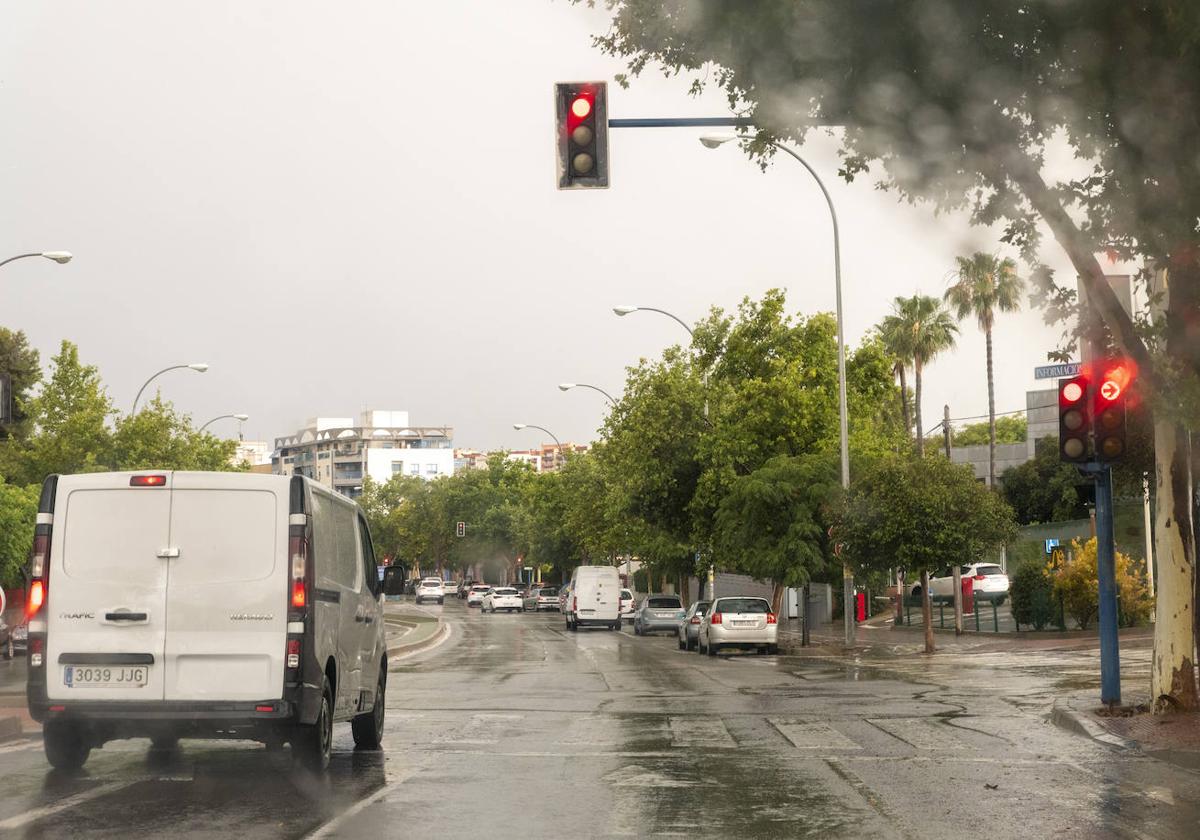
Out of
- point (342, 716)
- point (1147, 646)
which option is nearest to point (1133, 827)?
point (342, 716)

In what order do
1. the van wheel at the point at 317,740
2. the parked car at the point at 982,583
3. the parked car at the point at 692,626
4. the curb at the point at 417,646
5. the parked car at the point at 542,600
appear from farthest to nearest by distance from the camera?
the parked car at the point at 542,600
the parked car at the point at 982,583
the parked car at the point at 692,626
the curb at the point at 417,646
the van wheel at the point at 317,740

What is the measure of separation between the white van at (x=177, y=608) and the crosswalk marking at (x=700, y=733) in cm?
423

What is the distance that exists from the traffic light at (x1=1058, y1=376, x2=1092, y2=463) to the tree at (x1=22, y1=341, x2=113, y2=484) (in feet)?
148

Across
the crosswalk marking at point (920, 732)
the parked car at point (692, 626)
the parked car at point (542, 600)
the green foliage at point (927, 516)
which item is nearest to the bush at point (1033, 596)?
the green foliage at point (927, 516)

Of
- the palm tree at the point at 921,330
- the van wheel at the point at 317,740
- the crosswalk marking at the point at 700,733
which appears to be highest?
the palm tree at the point at 921,330

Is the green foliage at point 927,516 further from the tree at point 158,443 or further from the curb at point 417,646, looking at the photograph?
the tree at point 158,443

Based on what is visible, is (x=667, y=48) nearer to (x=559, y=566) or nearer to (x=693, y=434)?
(x=693, y=434)

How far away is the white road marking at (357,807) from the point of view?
8.85 meters

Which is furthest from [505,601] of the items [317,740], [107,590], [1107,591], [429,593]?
[107,590]

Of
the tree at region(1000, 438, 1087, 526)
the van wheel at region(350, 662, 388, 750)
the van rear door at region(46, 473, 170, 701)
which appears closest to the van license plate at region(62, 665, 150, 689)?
the van rear door at region(46, 473, 170, 701)

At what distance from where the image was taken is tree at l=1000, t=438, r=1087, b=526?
224 feet

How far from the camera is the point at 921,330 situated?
6525 centimetres

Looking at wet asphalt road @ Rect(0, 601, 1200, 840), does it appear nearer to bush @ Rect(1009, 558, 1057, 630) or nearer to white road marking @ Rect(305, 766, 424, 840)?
white road marking @ Rect(305, 766, 424, 840)

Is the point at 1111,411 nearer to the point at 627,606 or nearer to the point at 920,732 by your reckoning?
the point at 920,732
